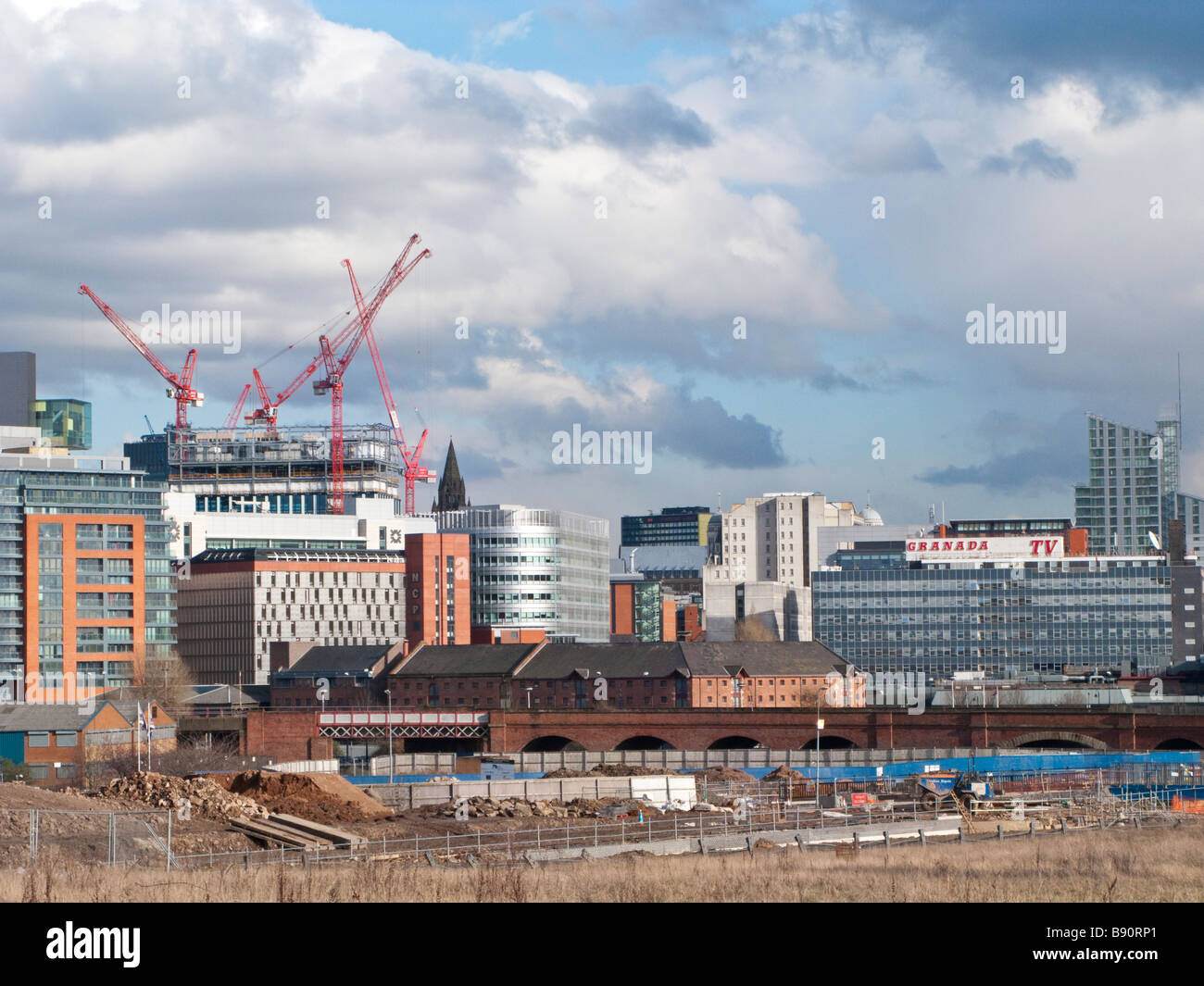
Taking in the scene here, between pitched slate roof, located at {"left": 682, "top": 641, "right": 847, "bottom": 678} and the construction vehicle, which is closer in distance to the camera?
the construction vehicle

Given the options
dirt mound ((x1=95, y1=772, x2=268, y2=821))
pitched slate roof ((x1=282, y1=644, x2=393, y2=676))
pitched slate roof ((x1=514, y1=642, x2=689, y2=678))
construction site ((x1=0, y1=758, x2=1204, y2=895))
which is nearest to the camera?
construction site ((x1=0, y1=758, x2=1204, y2=895))

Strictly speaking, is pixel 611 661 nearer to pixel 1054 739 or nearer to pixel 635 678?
pixel 635 678

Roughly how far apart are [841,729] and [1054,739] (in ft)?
53.1

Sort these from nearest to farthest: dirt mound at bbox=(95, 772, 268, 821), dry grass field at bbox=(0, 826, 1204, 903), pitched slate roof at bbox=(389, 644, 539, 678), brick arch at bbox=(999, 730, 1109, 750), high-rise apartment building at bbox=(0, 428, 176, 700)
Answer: dry grass field at bbox=(0, 826, 1204, 903), dirt mound at bbox=(95, 772, 268, 821), brick arch at bbox=(999, 730, 1109, 750), pitched slate roof at bbox=(389, 644, 539, 678), high-rise apartment building at bbox=(0, 428, 176, 700)

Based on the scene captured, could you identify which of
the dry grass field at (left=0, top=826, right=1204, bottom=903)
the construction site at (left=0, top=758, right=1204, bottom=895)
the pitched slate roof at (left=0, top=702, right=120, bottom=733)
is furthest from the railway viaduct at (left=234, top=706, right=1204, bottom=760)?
the dry grass field at (left=0, top=826, right=1204, bottom=903)

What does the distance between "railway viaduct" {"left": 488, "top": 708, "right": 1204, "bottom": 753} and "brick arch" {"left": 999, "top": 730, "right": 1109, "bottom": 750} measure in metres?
0.07

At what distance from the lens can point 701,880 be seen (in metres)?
39.0

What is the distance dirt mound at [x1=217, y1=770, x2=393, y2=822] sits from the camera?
62969 millimetres

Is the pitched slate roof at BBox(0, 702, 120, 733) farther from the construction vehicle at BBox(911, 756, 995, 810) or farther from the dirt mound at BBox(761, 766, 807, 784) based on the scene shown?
the construction vehicle at BBox(911, 756, 995, 810)

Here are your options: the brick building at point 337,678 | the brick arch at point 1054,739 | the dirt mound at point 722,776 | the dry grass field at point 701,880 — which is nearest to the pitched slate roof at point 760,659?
the brick building at point 337,678

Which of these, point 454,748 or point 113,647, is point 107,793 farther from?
point 113,647
